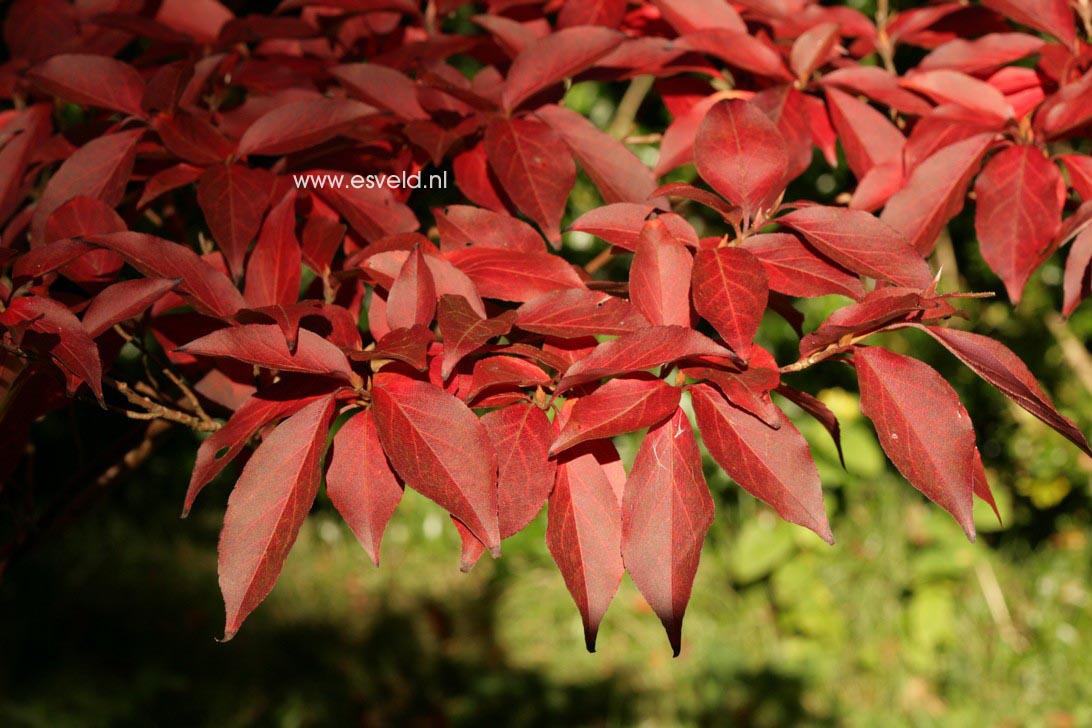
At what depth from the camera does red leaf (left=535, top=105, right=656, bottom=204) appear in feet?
3.41

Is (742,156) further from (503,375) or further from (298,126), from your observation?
(298,126)

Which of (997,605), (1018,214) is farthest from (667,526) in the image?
(997,605)

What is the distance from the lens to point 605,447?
0.83m

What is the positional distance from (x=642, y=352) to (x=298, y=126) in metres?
0.50

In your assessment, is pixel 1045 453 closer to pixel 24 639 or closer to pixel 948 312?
pixel 948 312

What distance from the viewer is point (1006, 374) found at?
74 centimetres

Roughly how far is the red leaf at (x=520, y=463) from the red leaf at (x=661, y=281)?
0.42 ft

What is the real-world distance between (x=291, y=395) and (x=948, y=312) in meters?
0.55

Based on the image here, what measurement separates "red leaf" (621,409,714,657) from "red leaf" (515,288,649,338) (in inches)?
3.9

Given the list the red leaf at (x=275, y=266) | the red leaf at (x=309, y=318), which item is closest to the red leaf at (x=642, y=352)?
the red leaf at (x=309, y=318)

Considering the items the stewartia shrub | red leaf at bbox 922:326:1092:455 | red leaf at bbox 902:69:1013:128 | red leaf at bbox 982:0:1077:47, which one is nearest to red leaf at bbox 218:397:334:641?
the stewartia shrub

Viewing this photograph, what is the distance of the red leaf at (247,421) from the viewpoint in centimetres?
77

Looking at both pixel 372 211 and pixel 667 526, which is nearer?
pixel 667 526

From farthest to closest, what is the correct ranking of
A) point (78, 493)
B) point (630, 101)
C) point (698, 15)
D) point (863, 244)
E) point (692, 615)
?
1. point (692, 615)
2. point (630, 101)
3. point (78, 493)
4. point (698, 15)
5. point (863, 244)
